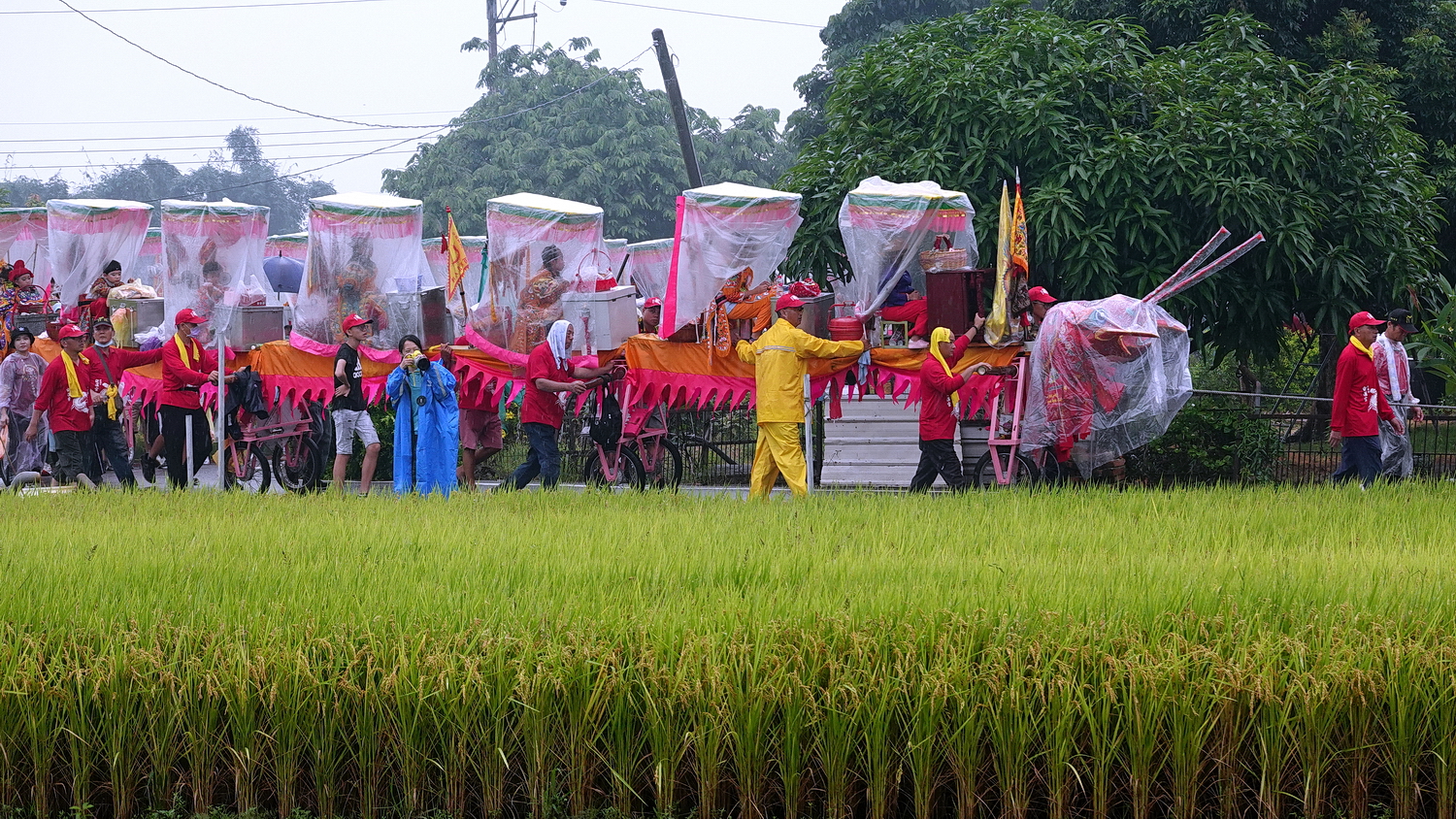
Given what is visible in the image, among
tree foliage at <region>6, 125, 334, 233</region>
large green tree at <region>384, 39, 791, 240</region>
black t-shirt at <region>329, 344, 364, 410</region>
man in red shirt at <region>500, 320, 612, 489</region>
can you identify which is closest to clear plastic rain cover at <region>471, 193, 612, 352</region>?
man in red shirt at <region>500, 320, 612, 489</region>

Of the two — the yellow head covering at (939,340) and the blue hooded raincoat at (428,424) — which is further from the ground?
the yellow head covering at (939,340)

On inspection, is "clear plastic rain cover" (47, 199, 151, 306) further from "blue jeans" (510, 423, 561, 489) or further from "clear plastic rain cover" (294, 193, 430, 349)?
"blue jeans" (510, 423, 561, 489)

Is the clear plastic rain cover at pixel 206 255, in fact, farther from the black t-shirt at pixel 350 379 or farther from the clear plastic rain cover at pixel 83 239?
the black t-shirt at pixel 350 379

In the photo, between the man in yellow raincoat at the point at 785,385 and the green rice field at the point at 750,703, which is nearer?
the green rice field at the point at 750,703

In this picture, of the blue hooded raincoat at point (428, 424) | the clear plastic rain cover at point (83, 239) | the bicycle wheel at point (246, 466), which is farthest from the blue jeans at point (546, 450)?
the clear plastic rain cover at point (83, 239)

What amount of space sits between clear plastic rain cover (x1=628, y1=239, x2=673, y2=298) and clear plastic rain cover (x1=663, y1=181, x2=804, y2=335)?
7483mm

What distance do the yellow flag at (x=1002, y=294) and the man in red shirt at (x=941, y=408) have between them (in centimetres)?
11

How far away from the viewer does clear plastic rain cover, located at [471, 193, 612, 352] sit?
41.7 feet

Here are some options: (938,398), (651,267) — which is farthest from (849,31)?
(938,398)

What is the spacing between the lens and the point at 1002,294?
35.5 ft

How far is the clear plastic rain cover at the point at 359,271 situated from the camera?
43.8 ft

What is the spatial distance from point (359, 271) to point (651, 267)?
6.80m

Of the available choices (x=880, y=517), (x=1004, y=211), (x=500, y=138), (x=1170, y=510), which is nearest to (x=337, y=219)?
(x=1004, y=211)

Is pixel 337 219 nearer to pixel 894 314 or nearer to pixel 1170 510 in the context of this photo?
pixel 894 314
